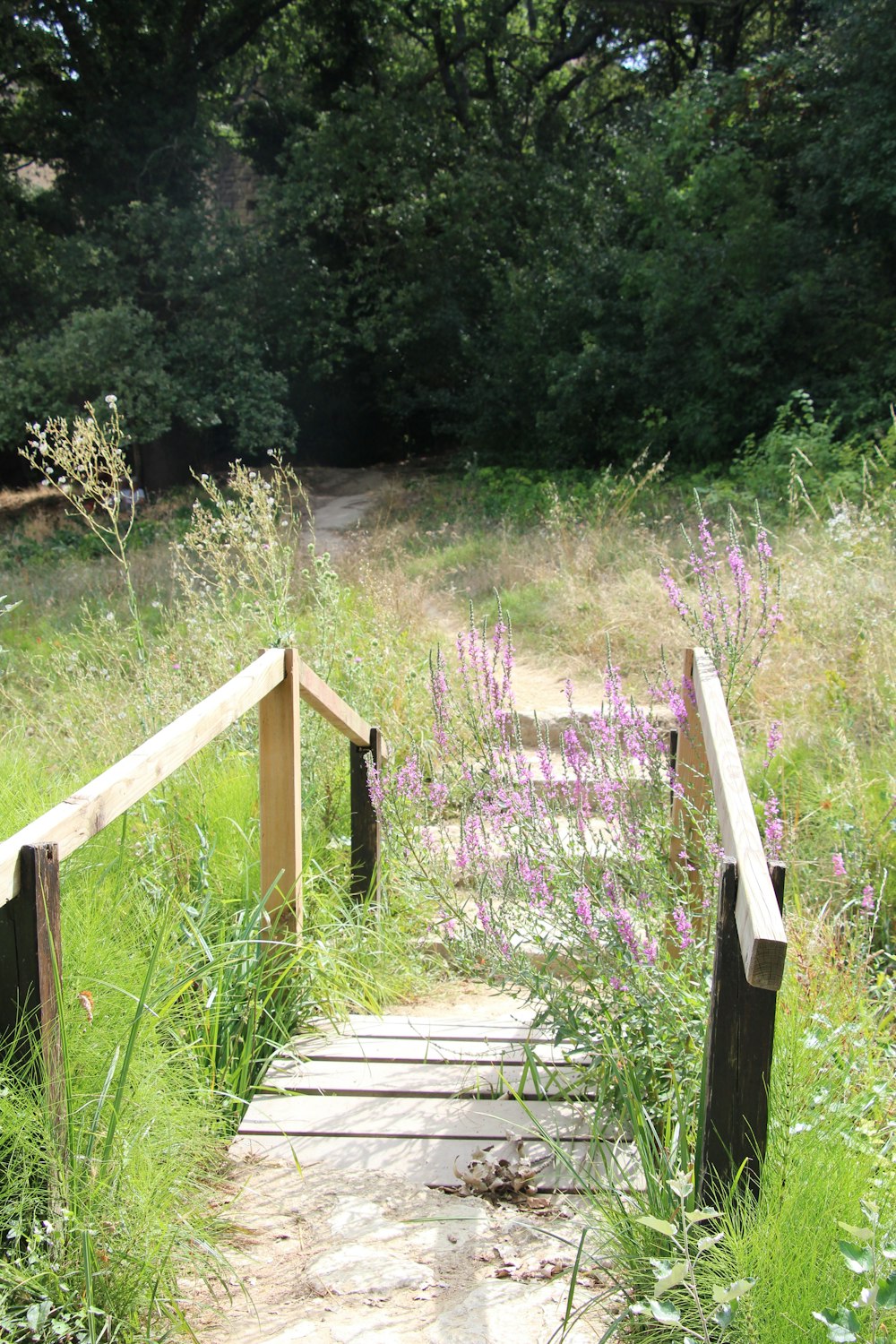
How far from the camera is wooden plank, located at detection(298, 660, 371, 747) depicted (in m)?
3.25

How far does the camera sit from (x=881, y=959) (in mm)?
3350

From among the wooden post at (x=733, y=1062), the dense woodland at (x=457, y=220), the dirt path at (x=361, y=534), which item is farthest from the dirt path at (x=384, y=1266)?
the dense woodland at (x=457, y=220)

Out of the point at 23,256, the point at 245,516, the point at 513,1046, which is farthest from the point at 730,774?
the point at 23,256

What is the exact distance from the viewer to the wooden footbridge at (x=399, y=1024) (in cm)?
163

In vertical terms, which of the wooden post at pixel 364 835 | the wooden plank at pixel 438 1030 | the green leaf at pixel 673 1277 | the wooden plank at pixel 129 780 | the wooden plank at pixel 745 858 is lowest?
the wooden plank at pixel 438 1030

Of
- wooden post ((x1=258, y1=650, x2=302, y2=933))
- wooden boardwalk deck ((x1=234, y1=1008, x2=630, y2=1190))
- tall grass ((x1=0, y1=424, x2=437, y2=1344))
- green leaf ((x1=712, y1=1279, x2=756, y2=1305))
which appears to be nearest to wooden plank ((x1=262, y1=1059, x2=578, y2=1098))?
wooden boardwalk deck ((x1=234, y1=1008, x2=630, y2=1190))

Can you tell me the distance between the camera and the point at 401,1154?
243 centimetres

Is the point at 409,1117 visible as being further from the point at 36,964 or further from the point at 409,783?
the point at 36,964

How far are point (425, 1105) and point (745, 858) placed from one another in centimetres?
132

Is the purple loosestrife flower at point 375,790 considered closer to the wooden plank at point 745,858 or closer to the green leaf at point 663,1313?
the wooden plank at point 745,858

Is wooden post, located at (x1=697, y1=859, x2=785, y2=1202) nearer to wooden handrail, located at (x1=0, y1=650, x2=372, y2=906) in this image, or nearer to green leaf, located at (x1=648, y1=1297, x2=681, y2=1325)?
green leaf, located at (x1=648, y1=1297, x2=681, y2=1325)

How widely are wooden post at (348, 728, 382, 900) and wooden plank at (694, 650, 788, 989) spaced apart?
1.49m

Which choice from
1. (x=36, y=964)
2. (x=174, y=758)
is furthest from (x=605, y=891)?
(x=36, y=964)

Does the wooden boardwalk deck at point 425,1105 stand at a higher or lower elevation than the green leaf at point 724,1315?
lower
